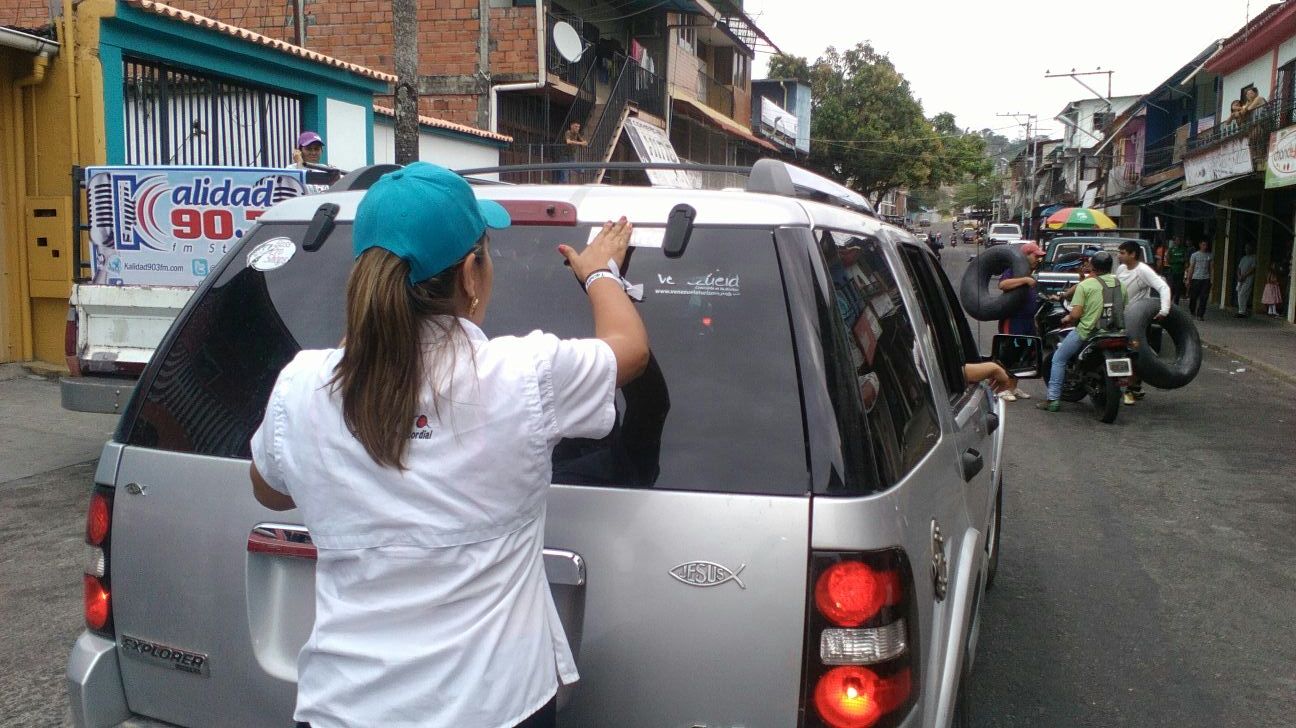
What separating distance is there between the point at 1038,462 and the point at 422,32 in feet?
47.7

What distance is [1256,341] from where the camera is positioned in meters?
17.0

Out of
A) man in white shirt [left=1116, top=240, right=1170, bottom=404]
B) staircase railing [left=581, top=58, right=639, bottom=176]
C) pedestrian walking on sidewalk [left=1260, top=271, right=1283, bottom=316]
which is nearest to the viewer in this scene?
man in white shirt [left=1116, top=240, right=1170, bottom=404]

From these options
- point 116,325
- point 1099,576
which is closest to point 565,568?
point 1099,576

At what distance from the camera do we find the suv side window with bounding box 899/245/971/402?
3.54 meters

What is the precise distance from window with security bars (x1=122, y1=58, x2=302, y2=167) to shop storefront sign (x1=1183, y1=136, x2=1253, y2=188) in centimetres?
1662

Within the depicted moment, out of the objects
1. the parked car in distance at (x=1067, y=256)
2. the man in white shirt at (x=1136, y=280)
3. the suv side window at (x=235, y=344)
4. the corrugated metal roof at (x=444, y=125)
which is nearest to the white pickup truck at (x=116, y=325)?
the suv side window at (x=235, y=344)

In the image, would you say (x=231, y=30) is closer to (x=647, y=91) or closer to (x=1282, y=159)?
(x=647, y=91)

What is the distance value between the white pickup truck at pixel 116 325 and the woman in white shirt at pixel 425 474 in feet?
18.2

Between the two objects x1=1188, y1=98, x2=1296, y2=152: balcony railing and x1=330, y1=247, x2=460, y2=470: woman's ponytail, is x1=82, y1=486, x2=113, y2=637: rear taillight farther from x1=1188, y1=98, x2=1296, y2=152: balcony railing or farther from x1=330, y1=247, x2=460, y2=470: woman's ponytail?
x1=1188, y1=98, x2=1296, y2=152: balcony railing

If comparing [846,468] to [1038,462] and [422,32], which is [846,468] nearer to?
[1038,462]

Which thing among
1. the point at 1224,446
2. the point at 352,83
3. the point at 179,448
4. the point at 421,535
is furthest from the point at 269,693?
the point at 352,83

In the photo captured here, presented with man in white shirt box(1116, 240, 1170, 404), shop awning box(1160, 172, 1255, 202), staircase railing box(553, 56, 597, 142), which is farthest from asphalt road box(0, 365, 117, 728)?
shop awning box(1160, 172, 1255, 202)

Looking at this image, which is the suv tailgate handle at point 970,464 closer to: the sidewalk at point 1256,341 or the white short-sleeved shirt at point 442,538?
the white short-sleeved shirt at point 442,538

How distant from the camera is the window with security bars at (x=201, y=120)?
1058cm
